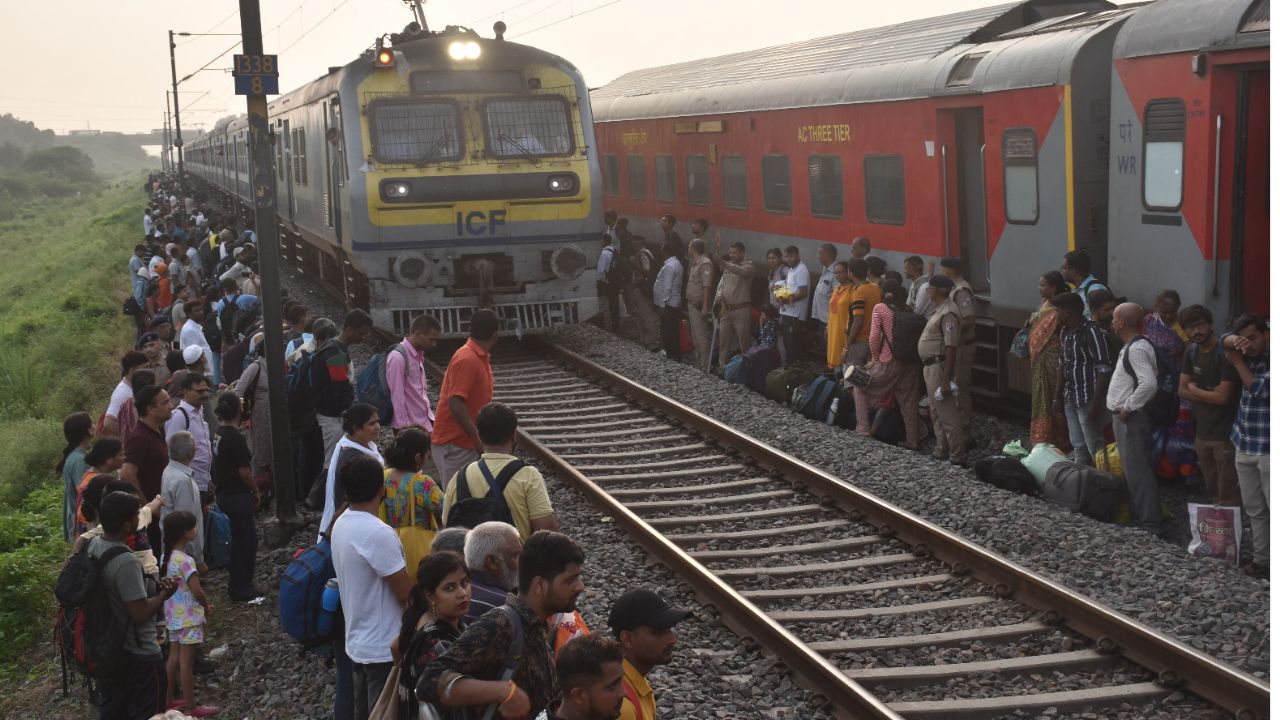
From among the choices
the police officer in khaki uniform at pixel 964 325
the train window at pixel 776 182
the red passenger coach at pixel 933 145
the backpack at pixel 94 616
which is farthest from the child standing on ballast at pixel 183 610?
the train window at pixel 776 182

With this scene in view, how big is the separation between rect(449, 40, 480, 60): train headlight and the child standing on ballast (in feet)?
28.5

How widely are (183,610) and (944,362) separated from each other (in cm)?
619

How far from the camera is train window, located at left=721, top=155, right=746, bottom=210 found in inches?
685

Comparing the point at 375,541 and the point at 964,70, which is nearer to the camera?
the point at 375,541

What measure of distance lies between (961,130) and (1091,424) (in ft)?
12.8

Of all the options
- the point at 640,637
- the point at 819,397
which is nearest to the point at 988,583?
the point at 640,637

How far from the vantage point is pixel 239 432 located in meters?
8.25

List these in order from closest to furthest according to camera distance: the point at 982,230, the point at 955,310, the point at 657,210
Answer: the point at 955,310 < the point at 982,230 < the point at 657,210

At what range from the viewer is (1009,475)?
32.4 ft

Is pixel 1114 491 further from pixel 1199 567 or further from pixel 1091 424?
pixel 1199 567

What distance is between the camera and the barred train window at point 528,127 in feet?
49.0

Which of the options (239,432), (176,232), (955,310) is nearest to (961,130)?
(955,310)

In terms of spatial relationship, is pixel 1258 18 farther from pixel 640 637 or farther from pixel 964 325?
pixel 640 637

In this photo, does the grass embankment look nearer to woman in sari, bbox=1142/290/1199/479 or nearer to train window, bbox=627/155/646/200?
woman in sari, bbox=1142/290/1199/479
